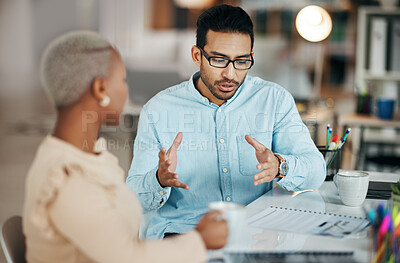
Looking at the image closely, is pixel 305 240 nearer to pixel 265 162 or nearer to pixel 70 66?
pixel 265 162

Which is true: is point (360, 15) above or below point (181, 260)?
above

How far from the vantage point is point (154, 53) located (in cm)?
818

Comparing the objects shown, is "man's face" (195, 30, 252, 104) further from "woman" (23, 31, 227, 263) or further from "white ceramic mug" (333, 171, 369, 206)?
"woman" (23, 31, 227, 263)

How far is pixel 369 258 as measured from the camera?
965 millimetres

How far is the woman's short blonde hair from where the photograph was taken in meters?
0.89

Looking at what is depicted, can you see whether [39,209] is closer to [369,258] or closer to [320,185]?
[369,258]

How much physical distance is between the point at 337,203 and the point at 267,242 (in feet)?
1.41

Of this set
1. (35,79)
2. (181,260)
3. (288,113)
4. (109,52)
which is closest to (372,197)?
(288,113)

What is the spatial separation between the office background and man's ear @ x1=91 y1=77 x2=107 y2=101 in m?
2.96

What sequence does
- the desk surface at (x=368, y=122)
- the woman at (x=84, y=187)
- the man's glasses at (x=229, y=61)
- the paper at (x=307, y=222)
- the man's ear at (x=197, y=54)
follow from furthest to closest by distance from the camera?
1. the desk surface at (x=368, y=122)
2. the man's ear at (x=197, y=54)
3. the man's glasses at (x=229, y=61)
4. the paper at (x=307, y=222)
5. the woman at (x=84, y=187)

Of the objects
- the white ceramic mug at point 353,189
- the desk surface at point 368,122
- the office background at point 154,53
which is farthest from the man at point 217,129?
the office background at point 154,53

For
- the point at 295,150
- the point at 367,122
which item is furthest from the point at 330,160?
the point at 367,122

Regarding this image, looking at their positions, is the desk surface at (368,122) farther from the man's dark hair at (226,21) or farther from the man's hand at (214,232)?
the man's hand at (214,232)

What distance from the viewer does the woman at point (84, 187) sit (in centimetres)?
84
